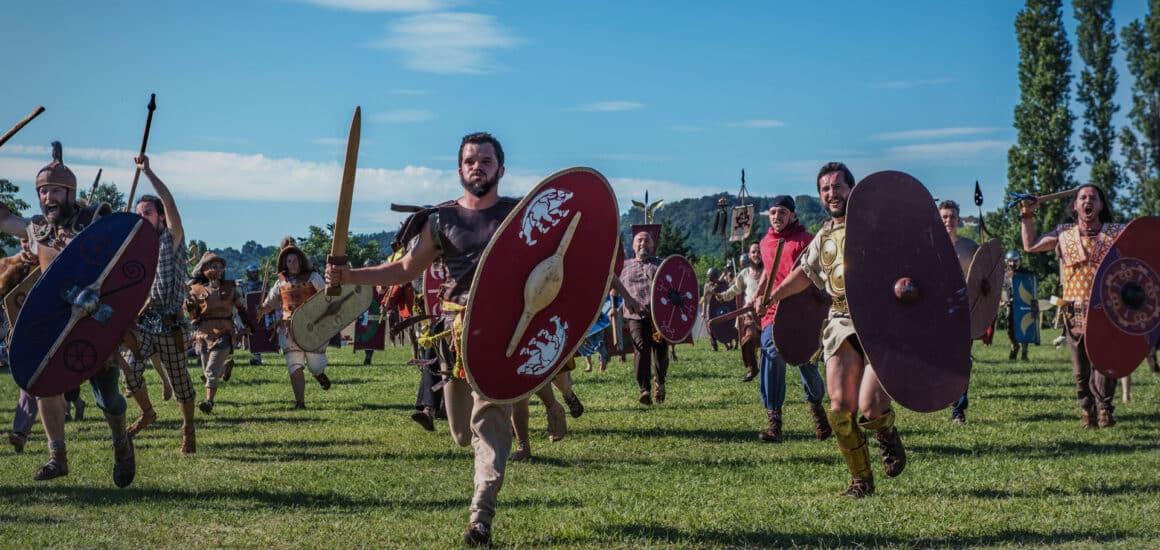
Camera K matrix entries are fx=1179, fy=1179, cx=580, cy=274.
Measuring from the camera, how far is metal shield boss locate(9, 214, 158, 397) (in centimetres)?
621

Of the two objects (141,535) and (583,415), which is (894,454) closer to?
(141,535)

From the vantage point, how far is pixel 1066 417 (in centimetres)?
991

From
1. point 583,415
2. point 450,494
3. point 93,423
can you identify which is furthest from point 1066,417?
point 93,423

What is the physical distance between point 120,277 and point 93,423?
5.09 metres

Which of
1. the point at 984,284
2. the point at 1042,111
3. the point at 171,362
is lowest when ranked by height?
the point at 171,362

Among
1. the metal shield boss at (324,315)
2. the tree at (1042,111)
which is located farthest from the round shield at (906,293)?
the tree at (1042,111)

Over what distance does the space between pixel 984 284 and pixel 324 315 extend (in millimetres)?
5491

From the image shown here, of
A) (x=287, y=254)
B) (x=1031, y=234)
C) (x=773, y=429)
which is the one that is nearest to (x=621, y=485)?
(x=773, y=429)

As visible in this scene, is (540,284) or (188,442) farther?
(188,442)

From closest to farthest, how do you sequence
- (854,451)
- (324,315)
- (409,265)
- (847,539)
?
(847,539) < (409,265) < (854,451) < (324,315)

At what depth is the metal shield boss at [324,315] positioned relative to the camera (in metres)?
10.0

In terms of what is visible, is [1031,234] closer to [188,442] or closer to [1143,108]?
[188,442]

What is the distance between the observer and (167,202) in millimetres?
7500

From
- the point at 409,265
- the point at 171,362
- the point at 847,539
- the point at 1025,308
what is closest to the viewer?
the point at 847,539
